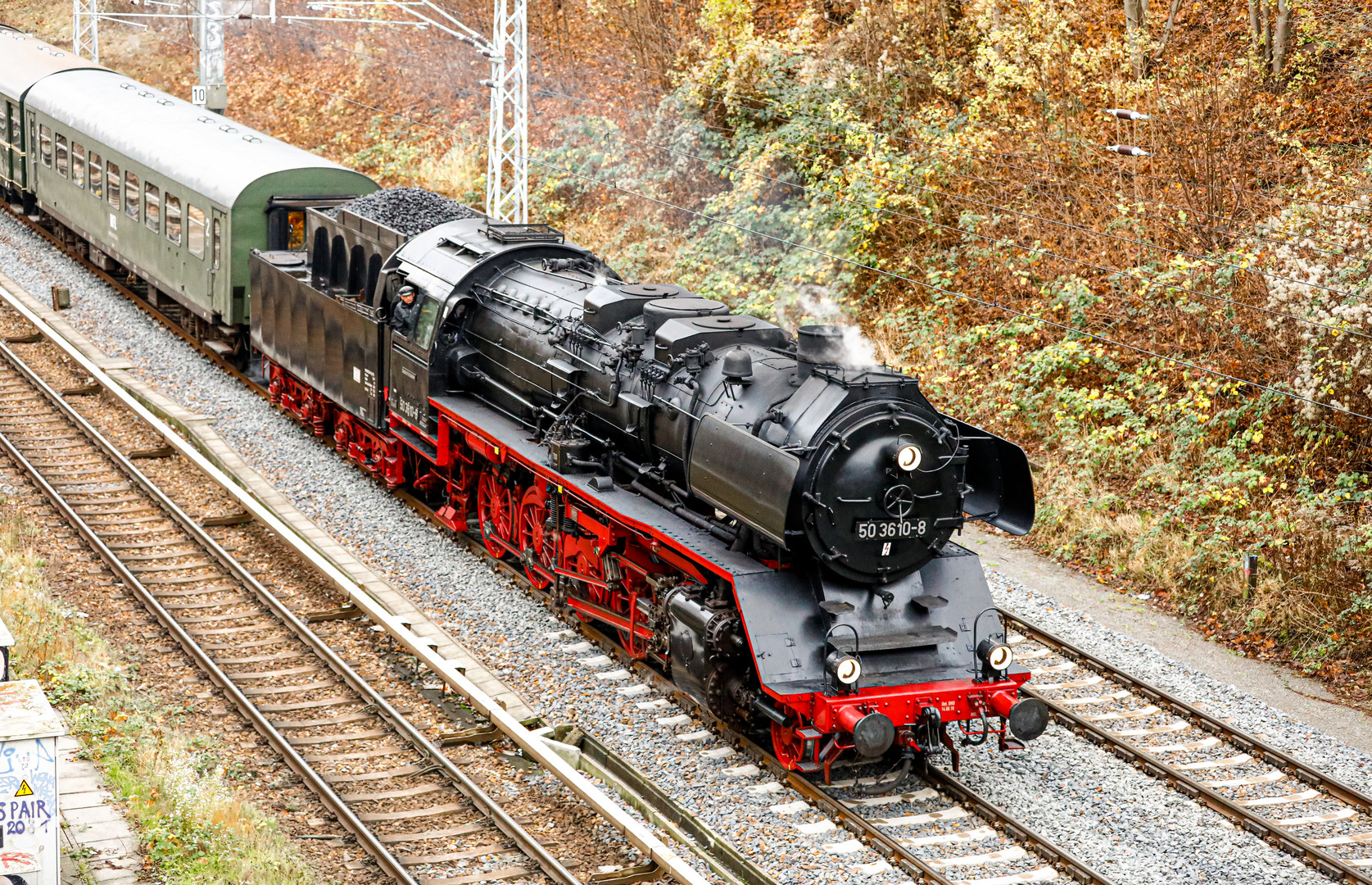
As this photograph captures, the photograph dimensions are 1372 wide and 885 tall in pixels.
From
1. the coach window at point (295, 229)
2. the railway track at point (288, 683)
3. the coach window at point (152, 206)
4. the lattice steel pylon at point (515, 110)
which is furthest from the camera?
the coach window at point (152, 206)

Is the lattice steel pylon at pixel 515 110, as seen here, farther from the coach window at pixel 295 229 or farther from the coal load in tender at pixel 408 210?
the coal load in tender at pixel 408 210

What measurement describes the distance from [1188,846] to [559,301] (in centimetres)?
717

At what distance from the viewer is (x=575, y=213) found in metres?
27.0

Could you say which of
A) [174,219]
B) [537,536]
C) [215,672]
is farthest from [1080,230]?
[174,219]

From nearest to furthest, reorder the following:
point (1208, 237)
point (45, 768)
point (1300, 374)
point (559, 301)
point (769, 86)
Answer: point (45, 768) → point (559, 301) → point (1300, 374) → point (1208, 237) → point (769, 86)

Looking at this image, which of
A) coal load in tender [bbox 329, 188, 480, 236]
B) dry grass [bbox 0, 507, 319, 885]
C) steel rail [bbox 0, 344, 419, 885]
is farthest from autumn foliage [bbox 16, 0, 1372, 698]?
dry grass [bbox 0, 507, 319, 885]

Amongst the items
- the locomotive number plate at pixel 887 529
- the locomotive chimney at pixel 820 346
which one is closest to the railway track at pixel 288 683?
the locomotive number plate at pixel 887 529

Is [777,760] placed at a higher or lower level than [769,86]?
lower

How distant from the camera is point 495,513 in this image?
547 inches

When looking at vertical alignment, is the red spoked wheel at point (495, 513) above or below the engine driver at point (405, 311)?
below

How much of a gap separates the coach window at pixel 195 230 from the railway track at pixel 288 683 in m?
3.45

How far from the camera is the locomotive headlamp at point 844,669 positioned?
9312mm

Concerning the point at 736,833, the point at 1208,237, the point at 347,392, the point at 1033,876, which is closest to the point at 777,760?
the point at 736,833

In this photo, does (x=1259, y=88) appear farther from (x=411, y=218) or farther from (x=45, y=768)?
(x=45, y=768)
